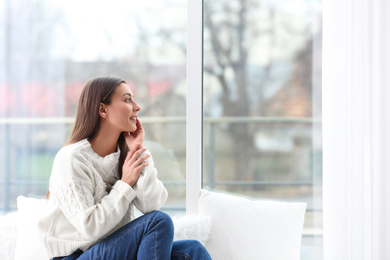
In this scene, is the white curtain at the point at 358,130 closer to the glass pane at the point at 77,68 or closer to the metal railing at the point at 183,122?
the metal railing at the point at 183,122

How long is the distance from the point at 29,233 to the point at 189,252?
0.79 metres

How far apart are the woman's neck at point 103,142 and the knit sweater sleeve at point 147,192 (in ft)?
0.63

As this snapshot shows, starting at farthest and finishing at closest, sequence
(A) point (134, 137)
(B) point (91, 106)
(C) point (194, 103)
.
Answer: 1. (C) point (194, 103)
2. (A) point (134, 137)
3. (B) point (91, 106)

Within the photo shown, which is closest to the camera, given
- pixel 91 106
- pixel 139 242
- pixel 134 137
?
pixel 139 242

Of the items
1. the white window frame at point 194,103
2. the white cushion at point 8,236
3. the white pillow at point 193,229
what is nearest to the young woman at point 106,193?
the white pillow at point 193,229

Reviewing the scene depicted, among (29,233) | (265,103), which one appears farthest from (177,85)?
(29,233)

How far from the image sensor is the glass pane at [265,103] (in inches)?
87.4

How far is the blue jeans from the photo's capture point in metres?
1.54

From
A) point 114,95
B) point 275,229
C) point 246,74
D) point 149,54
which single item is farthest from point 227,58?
point 275,229

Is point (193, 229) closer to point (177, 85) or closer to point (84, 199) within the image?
point (84, 199)

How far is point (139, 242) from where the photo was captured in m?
1.57

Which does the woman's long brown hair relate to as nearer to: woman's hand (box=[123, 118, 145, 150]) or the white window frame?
woman's hand (box=[123, 118, 145, 150])

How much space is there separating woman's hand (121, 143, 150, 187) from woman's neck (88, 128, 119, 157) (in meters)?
0.10

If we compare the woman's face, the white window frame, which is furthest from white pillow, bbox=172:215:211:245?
the woman's face
